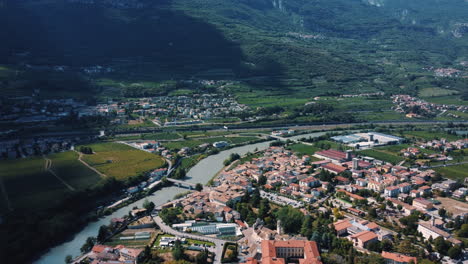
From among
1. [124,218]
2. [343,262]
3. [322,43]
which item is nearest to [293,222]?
[343,262]

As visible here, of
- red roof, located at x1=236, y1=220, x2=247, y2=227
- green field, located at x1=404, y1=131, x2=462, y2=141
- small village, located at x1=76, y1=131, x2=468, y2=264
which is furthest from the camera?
green field, located at x1=404, y1=131, x2=462, y2=141

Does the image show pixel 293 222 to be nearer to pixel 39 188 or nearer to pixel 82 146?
pixel 39 188

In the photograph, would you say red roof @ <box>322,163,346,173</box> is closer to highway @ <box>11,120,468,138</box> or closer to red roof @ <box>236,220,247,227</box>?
red roof @ <box>236,220,247,227</box>

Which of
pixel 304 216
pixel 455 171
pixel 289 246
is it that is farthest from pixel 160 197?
pixel 455 171

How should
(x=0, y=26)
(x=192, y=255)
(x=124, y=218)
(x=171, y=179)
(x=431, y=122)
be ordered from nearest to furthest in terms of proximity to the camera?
(x=192, y=255) < (x=124, y=218) < (x=171, y=179) < (x=431, y=122) < (x=0, y=26)

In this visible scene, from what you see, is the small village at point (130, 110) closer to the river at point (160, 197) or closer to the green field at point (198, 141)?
the green field at point (198, 141)

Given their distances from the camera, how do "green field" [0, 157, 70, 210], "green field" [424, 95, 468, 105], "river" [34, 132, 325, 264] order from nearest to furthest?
"river" [34, 132, 325, 264], "green field" [0, 157, 70, 210], "green field" [424, 95, 468, 105]

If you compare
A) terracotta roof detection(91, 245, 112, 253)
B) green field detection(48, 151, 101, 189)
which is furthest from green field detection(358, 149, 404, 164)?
terracotta roof detection(91, 245, 112, 253)
